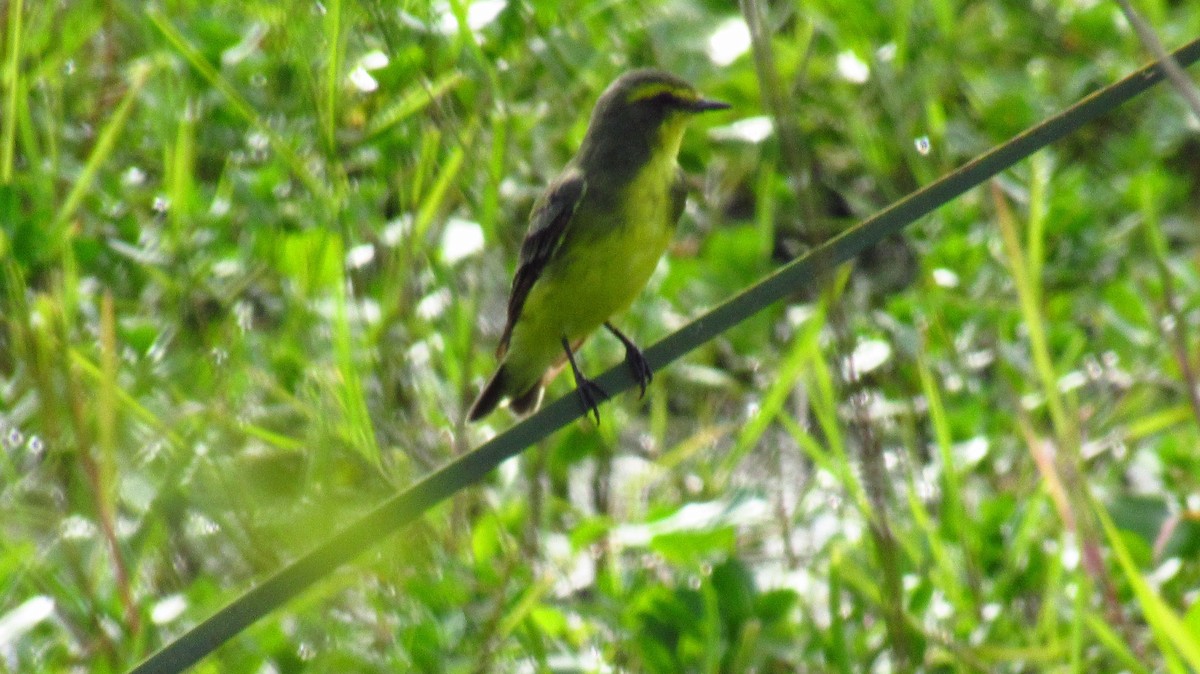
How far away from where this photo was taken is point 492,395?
2.89m

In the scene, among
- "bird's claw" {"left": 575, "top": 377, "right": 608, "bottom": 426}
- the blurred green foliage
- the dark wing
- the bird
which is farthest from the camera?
the dark wing

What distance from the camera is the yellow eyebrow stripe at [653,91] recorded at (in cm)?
283

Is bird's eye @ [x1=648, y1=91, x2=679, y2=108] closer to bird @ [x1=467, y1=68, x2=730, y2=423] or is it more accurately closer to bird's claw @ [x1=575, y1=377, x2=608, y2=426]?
bird @ [x1=467, y1=68, x2=730, y2=423]

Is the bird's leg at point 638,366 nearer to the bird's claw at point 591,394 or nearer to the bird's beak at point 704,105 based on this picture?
the bird's claw at point 591,394

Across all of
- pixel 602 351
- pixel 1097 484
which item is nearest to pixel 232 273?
pixel 602 351

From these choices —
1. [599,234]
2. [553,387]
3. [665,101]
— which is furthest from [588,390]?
[665,101]

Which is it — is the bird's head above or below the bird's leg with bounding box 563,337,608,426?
above

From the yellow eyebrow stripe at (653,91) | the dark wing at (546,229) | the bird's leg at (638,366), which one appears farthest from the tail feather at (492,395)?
the yellow eyebrow stripe at (653,91)

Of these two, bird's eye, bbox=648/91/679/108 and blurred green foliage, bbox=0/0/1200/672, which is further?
bird's eye, bbox=648/91/679/108

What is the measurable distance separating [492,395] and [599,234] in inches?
16.4

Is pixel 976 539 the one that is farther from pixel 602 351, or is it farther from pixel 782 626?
pixel 602 351

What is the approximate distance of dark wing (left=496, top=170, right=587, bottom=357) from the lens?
2.77 metres

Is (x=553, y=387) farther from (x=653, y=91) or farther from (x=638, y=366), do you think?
(x=653, y=91)

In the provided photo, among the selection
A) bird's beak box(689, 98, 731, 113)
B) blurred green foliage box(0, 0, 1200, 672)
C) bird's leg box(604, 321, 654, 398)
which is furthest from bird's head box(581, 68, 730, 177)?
bird's leg box(604, 321, 654, 398)
